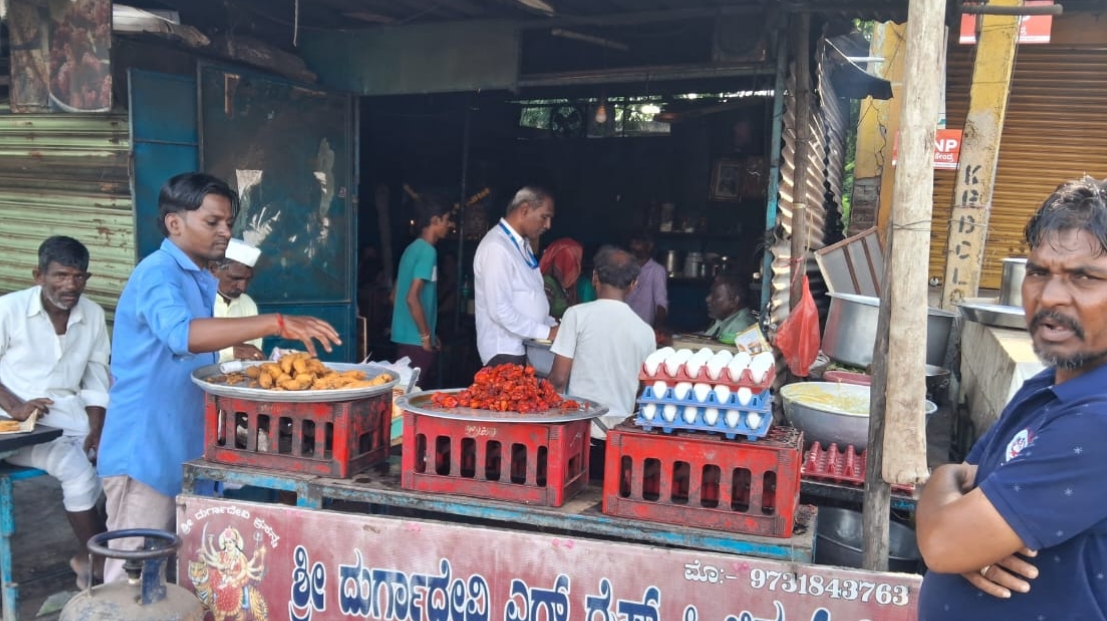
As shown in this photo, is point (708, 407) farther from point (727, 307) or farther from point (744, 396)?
point (727, 307)

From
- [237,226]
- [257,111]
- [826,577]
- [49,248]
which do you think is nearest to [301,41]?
[257,111]

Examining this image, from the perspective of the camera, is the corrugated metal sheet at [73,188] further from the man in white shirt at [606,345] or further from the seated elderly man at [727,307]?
the seated elderly man at [727,307]

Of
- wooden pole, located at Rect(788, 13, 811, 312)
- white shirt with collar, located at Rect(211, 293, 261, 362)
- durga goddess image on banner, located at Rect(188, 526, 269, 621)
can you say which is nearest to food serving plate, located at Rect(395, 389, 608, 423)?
durga goddess image on banner, located at Rect(188, 526, 269, 621)

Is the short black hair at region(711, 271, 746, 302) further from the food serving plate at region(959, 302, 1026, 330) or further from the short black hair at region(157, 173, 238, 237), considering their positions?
the short black hair at region(157, 173, 238, 237)

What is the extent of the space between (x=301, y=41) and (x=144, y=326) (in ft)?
13.0

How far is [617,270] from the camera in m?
3.87

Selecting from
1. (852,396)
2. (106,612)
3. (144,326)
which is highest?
(144,326)

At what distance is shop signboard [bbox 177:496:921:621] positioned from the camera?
95.9 inches

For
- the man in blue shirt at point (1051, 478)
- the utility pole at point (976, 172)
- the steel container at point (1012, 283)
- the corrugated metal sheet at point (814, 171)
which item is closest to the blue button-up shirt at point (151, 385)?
the man in blue shirt at point (1051, 478)

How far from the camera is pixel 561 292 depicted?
775cm

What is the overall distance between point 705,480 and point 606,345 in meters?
1.28

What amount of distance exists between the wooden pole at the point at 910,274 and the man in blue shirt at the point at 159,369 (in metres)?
2.00

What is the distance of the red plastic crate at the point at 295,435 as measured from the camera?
2965 mm

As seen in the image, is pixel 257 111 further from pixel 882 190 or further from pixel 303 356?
pixel 882 190
